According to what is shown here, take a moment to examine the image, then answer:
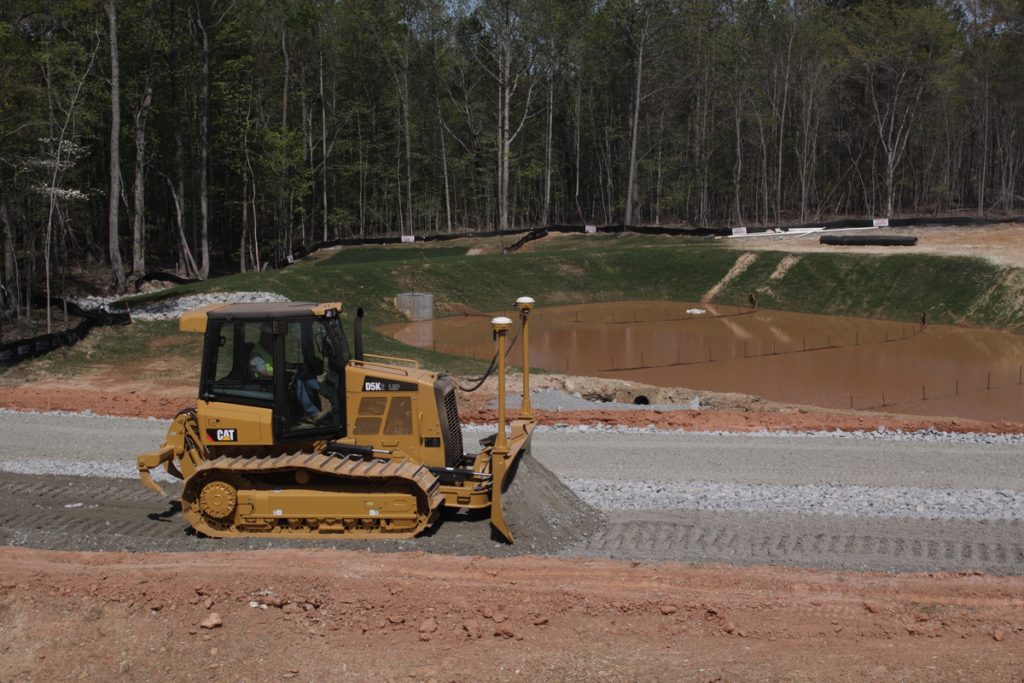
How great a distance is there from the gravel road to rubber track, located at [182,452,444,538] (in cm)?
31

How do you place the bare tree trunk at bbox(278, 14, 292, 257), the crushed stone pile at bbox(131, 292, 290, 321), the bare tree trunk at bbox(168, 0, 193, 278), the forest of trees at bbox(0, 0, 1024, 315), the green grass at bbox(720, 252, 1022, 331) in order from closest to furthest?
the crushed stone pile at bbox(131, 292, 290, 321)
the green grass at bbox(720, 252, 1022, 331)
the bare tree trunk at bbox(168, 0, 193, 278)
the forest of trees at bbox(0, 0, 1024, 315)
the bare tree trunk at bbox(278, 14, 292, 257)

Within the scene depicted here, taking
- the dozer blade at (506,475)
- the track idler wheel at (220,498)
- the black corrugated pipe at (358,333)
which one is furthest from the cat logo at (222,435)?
the dozer blade at (506,475)

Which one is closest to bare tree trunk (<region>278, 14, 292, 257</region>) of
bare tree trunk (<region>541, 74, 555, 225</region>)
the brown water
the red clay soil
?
bare tree trunk (<region>541, 74, 555, 225</region>)

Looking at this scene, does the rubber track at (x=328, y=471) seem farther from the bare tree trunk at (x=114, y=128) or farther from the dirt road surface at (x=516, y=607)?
the bare tree trunk at (x=114, y=128)

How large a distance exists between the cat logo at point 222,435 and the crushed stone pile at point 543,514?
3.40 m

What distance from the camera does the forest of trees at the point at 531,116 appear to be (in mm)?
55344

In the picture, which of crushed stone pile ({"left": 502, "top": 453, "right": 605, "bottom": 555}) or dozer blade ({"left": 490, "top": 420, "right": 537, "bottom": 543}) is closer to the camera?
dozer blade ({"left": 490, "top": 420, "right": 537, "bottom": 543})

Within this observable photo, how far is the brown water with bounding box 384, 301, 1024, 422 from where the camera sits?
27391 mm

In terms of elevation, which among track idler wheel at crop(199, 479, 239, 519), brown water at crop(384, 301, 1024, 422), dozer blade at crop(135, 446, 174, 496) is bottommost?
brown water at crop(384, 301, 1024, 422)

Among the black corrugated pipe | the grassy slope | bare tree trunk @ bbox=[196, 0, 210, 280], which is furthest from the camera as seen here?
bare tree trunk @ bbox=[196, 0, 210, 280]

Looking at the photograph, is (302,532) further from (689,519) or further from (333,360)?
(689,519)

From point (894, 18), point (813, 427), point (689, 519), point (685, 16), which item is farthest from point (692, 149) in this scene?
point (689, 519)

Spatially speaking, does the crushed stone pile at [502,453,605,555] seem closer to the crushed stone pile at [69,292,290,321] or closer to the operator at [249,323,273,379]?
the operator at [249,323,273,379]

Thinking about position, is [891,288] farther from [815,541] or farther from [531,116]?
[815,541]
